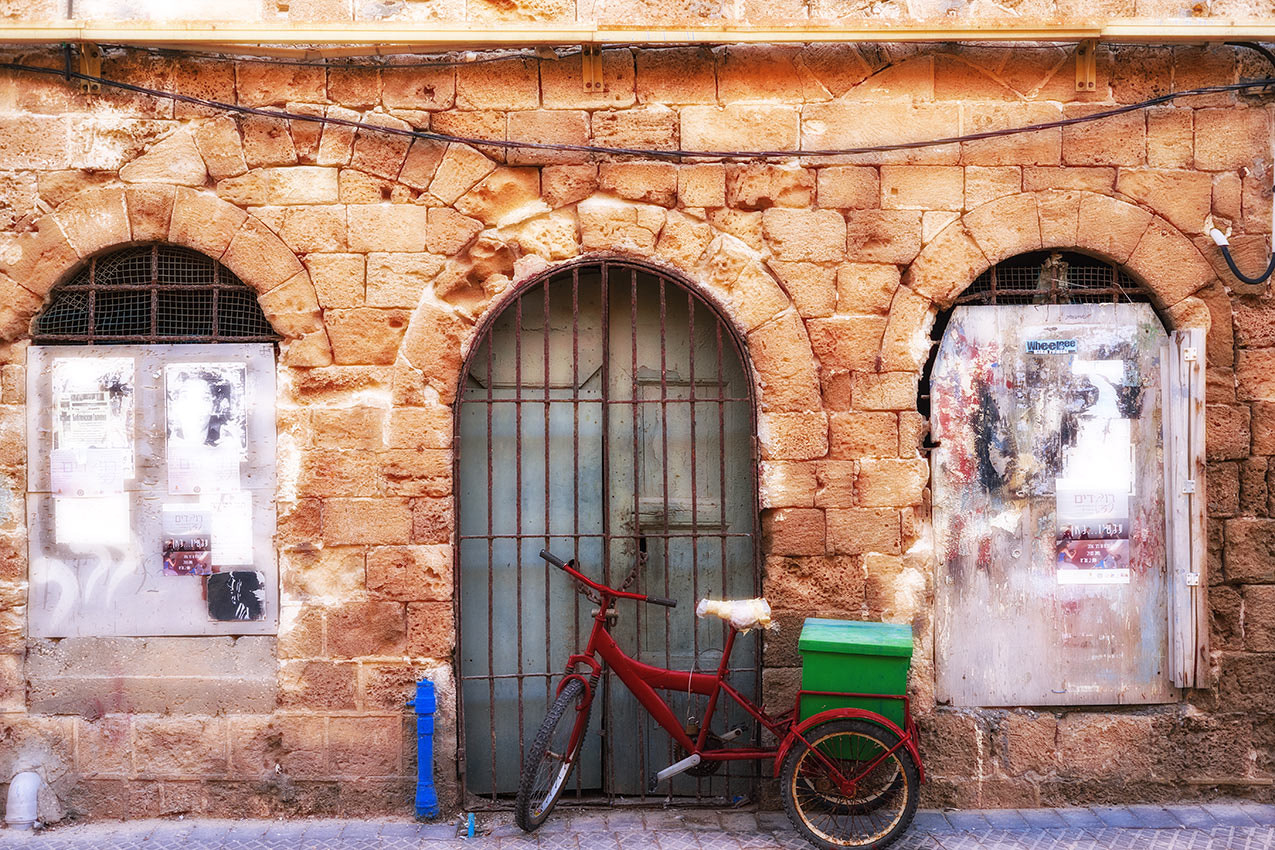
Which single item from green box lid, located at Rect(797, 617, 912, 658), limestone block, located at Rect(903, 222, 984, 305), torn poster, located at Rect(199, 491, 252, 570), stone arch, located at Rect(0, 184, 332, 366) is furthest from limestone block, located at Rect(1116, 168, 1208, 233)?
torn poster, located at Rect(199, 491, 252, 570)

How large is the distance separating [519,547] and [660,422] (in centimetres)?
93

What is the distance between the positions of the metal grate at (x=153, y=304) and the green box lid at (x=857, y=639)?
2819 millimetres

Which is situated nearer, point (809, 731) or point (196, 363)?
point (809, 731)

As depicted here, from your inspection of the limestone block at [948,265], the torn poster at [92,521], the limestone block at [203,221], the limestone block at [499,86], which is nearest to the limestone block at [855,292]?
the limestone block at [948,265]

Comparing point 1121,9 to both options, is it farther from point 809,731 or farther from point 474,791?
point 474,791

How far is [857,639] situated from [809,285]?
1.65 metres

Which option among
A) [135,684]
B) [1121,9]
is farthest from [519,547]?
[1121,9]

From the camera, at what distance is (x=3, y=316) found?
15.5 ft

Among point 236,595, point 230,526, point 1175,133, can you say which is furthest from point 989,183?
point 236,595

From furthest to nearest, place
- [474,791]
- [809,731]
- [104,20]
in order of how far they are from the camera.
Result: 1. [474,791]
2. [104,20]
3. [809,731]

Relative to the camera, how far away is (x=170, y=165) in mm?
4742

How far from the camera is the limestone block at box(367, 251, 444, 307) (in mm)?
4777

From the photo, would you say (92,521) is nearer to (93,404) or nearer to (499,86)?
(93,404)

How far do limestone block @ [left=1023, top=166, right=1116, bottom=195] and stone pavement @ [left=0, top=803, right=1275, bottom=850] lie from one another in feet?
9.67
